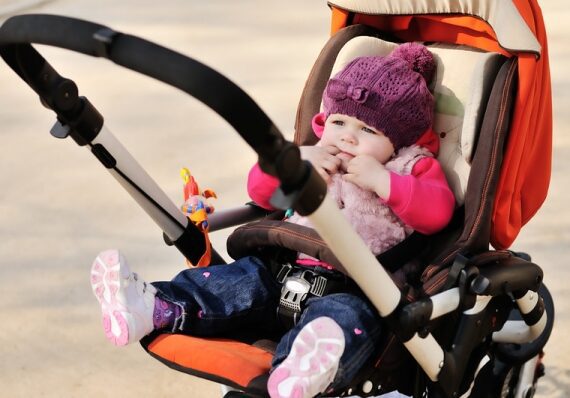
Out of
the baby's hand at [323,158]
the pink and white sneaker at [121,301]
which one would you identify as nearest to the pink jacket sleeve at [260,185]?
the baby's hand at [323,158]

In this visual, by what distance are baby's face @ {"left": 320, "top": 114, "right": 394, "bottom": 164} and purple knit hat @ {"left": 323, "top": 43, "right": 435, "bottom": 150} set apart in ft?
0.05

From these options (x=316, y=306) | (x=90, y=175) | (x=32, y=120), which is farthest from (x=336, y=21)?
(x=32, y=120)

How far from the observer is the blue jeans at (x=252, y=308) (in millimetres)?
1799

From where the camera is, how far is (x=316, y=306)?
188 cm

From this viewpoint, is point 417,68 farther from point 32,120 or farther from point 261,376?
point 32,120

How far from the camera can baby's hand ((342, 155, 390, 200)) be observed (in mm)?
1943

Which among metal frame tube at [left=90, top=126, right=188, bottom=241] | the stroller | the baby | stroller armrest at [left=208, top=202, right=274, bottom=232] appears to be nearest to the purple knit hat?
the baby

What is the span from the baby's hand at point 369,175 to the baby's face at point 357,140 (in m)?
0.07

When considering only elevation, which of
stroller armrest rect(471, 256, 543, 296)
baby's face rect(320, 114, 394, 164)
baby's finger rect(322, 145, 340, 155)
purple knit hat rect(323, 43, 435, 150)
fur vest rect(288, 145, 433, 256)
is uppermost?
purple knit hat rect(323, 43, 435, 150)

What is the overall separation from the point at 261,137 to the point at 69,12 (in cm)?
470

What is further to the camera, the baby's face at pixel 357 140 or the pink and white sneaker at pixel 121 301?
the baby's face at pixel 357 140

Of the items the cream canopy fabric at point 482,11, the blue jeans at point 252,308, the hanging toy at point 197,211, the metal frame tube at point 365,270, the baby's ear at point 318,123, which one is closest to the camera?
the metal frame tube at point 365,270

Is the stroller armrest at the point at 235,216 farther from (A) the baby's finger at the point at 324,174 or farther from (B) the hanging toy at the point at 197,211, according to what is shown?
(A) the baby's finger at the point at 324,174

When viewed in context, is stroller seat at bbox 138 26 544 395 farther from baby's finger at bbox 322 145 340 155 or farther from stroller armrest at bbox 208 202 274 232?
baby's finger at bbox 322 145 340 155
